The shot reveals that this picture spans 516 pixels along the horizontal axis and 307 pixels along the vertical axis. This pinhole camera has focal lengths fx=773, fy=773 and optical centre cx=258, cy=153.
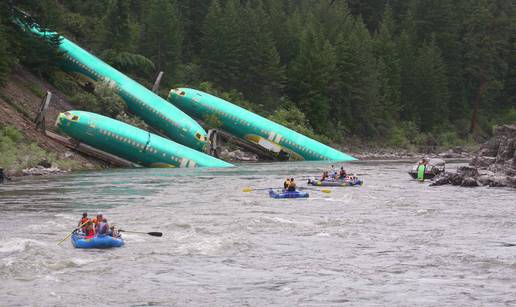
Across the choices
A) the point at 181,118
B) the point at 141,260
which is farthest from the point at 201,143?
the point at 141,260

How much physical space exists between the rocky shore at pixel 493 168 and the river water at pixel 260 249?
3.82 m

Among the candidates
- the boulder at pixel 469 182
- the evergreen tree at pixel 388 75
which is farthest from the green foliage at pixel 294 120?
the boulder at pixel 469 182

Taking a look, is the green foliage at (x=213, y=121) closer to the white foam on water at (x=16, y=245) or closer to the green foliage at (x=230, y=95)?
the green foliage at (x=230, y=95)

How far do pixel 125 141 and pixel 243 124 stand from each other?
20175mm

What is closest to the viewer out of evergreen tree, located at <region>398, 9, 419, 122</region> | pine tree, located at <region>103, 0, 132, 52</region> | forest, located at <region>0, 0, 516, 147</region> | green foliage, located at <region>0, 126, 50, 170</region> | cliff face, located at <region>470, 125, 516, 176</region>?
green foliage, located at <region>0, 126, 50, 170</region>

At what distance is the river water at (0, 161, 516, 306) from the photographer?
24359mm

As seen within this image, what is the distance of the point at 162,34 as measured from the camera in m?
98.7

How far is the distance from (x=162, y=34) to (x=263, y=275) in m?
75.4

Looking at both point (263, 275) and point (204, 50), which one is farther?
point (204, 50)

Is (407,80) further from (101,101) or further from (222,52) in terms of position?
(101,101)

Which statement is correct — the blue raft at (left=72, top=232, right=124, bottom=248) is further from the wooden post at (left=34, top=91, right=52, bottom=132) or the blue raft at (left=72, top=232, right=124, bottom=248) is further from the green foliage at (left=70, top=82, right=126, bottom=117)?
the green foliage at (left=70, top=82, right=126, bottom=117)

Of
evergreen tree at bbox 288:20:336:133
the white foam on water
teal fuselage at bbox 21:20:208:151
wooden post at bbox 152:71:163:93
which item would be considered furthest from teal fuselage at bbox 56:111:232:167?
the white foam on water

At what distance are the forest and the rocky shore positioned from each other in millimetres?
32954

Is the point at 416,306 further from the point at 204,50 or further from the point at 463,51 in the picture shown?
the point at 463,51
